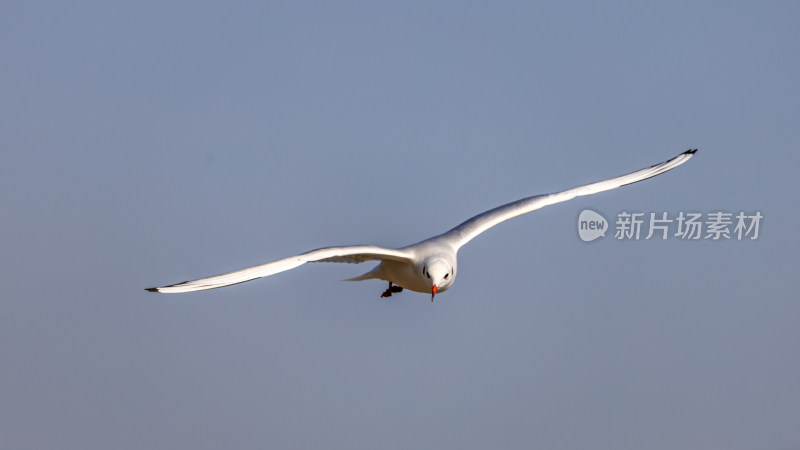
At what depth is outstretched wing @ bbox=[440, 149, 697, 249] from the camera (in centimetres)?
2897

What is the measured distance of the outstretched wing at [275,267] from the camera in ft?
75.9

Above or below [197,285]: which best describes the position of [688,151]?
above

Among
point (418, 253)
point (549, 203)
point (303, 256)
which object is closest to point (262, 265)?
point (303, 256)

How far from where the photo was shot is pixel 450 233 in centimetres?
2891

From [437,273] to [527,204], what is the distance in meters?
5.10

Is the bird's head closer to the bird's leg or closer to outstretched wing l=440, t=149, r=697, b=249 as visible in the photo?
outstretched wing l=440, t=149, r=697, b=249

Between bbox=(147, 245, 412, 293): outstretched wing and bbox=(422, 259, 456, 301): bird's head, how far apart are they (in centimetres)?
96

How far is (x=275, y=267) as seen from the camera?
23656mm

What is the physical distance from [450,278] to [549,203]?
5026mm

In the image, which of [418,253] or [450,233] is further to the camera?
[450,233]

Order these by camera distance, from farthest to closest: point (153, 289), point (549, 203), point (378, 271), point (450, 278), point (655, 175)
A: 1. point (655, 175)
2. point (549, 203)
3. point (378, 271)
4. point (450, 278)
5. point (153, 289)

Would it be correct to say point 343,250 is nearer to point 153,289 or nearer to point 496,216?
point 153,289

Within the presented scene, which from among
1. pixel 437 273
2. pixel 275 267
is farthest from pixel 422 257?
pixel 275 267

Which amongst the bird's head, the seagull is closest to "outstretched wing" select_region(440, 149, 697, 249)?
the seagull
